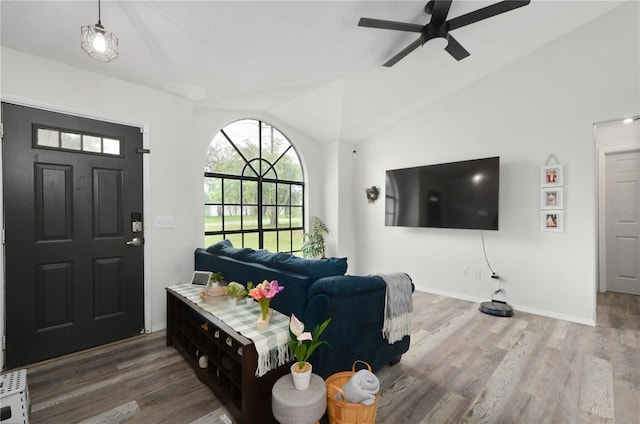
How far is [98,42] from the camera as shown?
172cm

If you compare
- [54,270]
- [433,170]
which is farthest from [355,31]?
[54,270]

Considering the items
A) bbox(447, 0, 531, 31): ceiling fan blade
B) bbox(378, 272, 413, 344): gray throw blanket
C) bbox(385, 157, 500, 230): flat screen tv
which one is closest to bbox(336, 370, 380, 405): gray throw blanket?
bbox(378, 272, 413, 344): gray throw blanket

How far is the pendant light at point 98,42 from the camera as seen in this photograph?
169 centimetres

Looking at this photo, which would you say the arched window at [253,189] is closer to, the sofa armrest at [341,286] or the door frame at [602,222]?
the sofa armrest at [341,286]

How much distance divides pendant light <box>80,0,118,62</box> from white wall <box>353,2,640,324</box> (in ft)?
12.6

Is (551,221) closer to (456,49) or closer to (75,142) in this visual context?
(456,49)

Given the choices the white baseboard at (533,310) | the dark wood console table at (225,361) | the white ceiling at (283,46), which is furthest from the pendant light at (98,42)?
the white baseboard at (533,310)

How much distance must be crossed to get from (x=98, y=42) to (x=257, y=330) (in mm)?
1998

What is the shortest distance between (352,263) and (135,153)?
12.2 feet

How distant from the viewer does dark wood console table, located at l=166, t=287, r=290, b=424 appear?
1.50 metres

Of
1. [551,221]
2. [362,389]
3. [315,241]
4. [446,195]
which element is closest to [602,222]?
[551,221]

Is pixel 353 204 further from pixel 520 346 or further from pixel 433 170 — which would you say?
pixel 520 346

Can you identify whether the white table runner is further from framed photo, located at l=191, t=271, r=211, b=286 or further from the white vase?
framed photo, located at l=191, t=271, r=211, b=286

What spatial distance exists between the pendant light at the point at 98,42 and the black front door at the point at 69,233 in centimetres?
103
